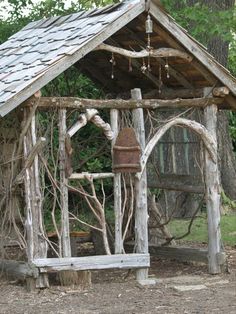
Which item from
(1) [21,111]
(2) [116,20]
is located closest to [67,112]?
(1) [21,111]

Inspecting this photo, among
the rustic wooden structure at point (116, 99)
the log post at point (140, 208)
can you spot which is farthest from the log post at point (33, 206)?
the log post at point (140, 208)

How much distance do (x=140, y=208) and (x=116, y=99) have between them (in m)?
1.60

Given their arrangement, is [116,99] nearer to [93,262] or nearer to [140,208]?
[140,208]

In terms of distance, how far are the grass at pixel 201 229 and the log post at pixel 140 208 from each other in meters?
3.97

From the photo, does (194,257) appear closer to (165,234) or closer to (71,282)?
(165,234)

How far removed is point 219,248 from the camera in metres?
11.1

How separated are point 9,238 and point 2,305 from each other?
1.69m

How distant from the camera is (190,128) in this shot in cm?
1090

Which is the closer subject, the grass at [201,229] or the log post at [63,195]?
the log post at [63,195]

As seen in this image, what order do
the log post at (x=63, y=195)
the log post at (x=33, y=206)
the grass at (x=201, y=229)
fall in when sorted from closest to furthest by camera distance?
the log post at (x=33, y=206)
the log post at (x=63, y=195)
the grass at (x=201, y=229)

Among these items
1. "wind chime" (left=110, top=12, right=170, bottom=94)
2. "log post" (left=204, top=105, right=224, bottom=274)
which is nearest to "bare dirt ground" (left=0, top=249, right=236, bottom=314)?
"log post" (left=204, top=105, right=224, bottom=274)

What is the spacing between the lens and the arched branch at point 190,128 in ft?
34.5

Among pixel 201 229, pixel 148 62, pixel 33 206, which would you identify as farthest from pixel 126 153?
pixel 201 229

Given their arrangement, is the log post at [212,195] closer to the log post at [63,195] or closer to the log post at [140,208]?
the log post at [140,208]
